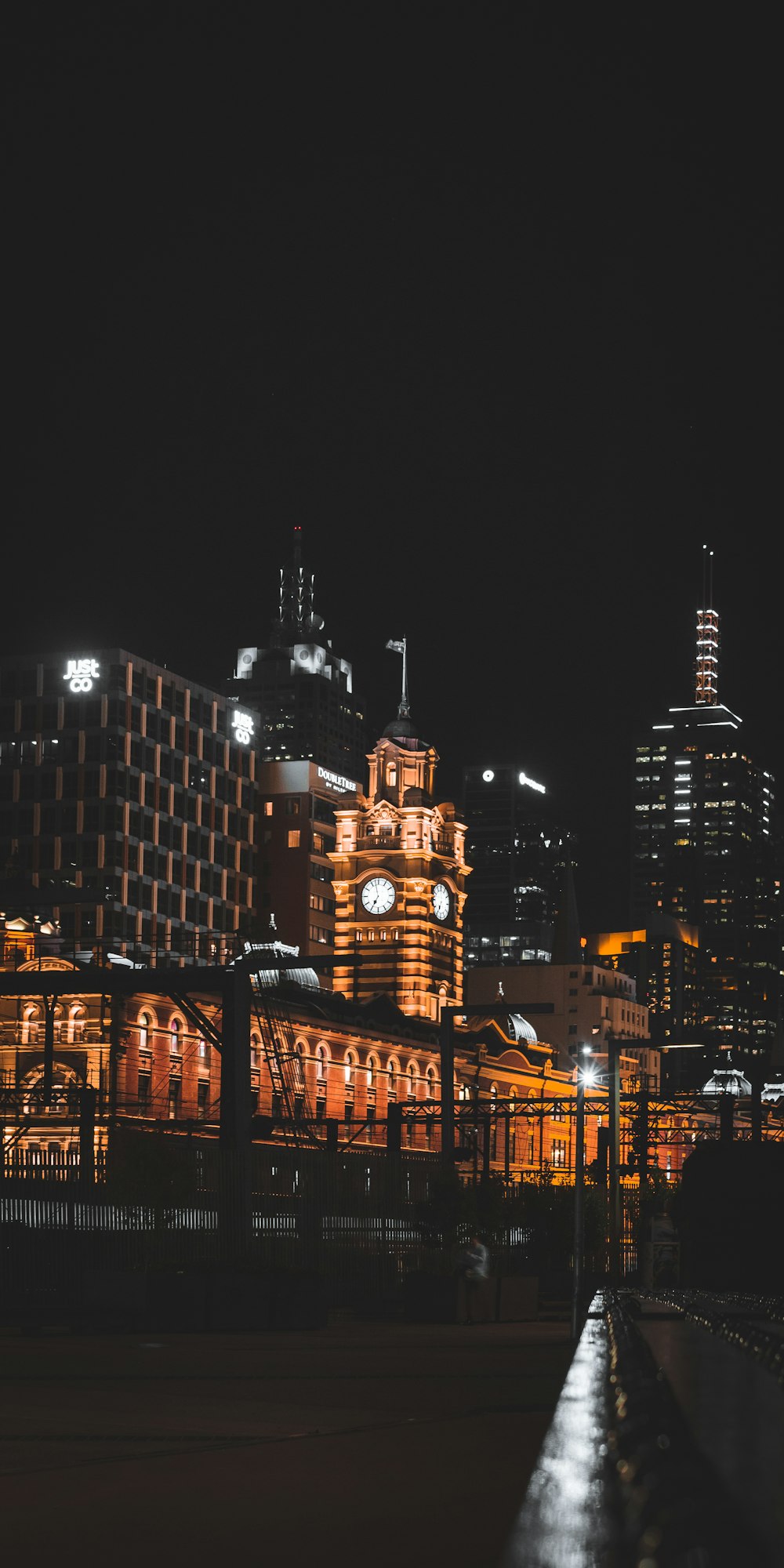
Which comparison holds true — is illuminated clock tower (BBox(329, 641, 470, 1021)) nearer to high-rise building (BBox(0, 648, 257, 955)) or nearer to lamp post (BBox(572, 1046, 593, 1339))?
high-rise building (BBox(0, 648, 257, 955))

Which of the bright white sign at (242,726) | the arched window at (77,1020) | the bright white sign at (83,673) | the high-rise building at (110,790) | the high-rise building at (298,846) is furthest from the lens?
the high-rise building at (298,846)

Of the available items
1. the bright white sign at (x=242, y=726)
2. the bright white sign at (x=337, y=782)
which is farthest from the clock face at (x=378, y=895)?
the bright white sign at (x=242, y=726)

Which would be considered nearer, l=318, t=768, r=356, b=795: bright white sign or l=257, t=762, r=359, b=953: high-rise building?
l=257, t=762, r=359, b=953: high-rise building

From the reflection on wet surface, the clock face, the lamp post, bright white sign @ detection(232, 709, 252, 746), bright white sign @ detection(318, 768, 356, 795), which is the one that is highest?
bright white sign @ detection(232, 709, 252, 746)

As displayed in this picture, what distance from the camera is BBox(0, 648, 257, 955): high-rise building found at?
15650cm

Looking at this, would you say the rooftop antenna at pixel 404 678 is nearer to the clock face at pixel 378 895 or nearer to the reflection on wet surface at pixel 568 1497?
the clock face at pixel 378 895

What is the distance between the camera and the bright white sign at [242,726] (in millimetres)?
175125

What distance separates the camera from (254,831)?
179000 millimetres

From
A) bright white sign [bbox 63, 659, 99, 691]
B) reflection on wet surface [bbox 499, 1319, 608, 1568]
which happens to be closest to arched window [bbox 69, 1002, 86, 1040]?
bright white sign [bbox 63, 659, 99, 691]

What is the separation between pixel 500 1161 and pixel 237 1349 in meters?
117

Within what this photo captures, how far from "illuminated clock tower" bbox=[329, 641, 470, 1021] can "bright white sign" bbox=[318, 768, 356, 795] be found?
379 centimetres

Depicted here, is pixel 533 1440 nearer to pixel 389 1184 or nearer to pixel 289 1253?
pixel 289 1253

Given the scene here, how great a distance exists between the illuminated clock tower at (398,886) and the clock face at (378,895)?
75mm

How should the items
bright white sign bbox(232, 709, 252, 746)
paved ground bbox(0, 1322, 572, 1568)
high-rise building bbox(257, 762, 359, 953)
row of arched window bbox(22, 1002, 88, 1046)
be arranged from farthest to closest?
high-rise building bbox(257, 762, 359, 953) → bright white sign bbox(232, 709, 252, 746) → row of arched window bbox(22, 1002, 88, 1046) → paved ground bbox(0, 1322, 572, 1568)
